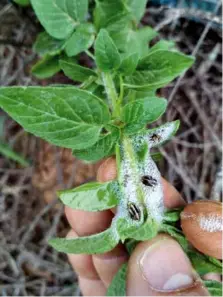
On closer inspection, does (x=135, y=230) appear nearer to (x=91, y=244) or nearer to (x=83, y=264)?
(x=91, y=244)

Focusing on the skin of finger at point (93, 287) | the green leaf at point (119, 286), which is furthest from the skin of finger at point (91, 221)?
the skin of finger at point (93, 287)

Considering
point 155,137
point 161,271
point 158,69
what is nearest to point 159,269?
point 161,271

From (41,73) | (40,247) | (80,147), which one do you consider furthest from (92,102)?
(40,247)

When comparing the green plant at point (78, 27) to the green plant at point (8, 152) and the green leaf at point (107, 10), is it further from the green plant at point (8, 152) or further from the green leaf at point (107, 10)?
the green plant at point (8, 152)

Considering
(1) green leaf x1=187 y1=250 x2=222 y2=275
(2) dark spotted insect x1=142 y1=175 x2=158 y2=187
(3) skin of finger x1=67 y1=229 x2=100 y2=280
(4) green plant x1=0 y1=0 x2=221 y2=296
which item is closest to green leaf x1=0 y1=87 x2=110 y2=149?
(4) green plant x1=0 y1=0 x2=221 y2=296

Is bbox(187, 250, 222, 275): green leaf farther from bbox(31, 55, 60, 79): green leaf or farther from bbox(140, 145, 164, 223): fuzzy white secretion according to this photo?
bbox(31, 55, 60, 79): green leaf

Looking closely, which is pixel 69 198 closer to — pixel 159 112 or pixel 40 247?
pixel 159 112
